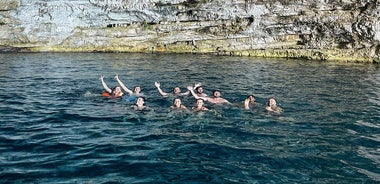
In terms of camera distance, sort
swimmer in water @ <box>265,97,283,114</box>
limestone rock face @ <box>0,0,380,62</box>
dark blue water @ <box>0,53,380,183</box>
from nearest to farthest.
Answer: dark blue water @ <box>0,53,380,183</box> < swimmer in water @ <box>265,97,283,114</box> < limestone rock face @ <box>0,0,380,62</box>

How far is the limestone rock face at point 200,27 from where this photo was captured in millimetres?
40000

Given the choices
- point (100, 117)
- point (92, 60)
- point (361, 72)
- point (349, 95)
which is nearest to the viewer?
point (100, 117)

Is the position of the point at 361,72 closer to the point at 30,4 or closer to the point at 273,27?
the point at 273,27

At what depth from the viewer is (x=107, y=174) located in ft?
33.7

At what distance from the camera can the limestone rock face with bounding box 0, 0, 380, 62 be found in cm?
4000

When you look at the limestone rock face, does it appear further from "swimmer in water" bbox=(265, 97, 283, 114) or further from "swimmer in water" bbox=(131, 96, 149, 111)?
"swimmer in water" bbox=(131, 96, 149, 111)

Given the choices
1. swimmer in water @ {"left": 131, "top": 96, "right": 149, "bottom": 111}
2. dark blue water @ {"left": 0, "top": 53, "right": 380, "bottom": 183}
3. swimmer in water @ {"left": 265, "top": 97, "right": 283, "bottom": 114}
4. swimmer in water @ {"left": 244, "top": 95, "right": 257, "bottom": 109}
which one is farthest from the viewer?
swimmer in water @ {"left": 244, "top": 95, "right": 257, "bottom": 109}

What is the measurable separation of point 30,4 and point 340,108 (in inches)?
1643

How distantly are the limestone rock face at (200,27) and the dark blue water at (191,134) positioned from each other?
46.7 feet

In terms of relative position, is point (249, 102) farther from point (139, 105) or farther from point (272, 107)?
point (139, 105)

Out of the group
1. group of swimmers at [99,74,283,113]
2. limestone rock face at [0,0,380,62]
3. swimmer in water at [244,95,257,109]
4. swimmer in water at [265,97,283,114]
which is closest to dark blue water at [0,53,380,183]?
swimmer in water at [265,97,283,114]

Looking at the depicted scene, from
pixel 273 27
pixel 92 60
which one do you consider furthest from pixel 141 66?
pixel 273 27

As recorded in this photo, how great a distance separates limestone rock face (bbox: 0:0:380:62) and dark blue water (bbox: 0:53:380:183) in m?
14.2

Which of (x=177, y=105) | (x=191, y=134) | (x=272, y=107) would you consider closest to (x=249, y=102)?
(x=272, y=107)
